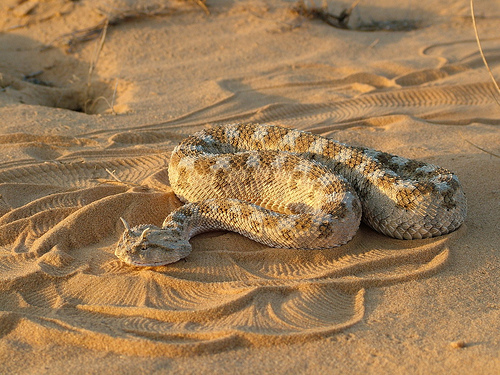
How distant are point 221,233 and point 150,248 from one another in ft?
2.86

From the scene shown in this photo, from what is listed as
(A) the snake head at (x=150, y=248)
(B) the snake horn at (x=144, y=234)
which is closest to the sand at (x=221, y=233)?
(A) the snake head at (x=150, y=248)

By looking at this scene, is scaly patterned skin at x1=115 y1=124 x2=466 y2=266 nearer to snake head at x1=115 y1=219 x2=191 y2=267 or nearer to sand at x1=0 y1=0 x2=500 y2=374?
snake head at x1=115 y1=219 x2=191 y2=267

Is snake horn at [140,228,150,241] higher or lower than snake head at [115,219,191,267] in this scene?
higher

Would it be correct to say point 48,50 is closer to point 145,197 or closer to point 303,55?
point 303,55

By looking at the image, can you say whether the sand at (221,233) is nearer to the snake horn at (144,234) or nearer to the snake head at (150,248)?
the snake head at (150,248)

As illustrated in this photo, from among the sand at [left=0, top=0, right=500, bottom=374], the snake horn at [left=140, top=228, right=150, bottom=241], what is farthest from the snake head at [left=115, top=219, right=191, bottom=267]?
the sand at [left=0, top=0, right=500, bottom=374]

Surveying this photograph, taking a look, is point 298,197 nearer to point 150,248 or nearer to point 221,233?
point 221,233

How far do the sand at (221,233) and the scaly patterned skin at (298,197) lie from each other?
15 cm

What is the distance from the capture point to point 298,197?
17.2 ft

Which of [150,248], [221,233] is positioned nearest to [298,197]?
[221,233]

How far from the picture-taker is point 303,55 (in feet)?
33.9

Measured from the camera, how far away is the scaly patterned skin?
4652 mm

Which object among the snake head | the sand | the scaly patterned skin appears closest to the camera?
the sand

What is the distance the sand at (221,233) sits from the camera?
11.7ft
